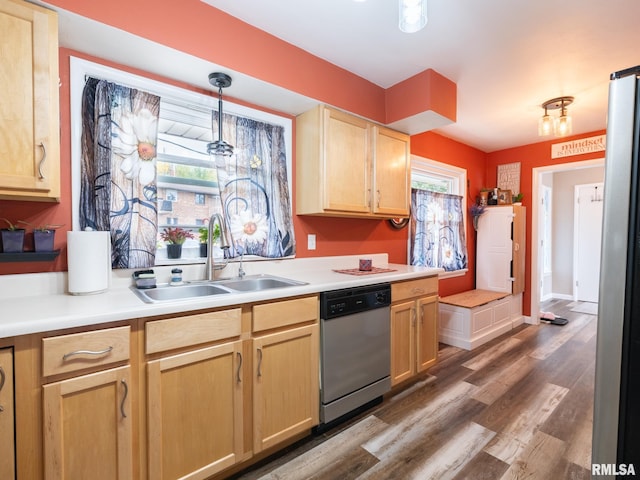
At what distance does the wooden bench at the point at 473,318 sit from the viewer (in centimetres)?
332

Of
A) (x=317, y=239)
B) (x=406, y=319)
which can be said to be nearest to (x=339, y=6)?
(x=317, y=239)

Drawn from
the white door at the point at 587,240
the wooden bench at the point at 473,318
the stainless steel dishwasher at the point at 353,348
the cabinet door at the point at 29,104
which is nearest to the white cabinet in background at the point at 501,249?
the wooden bench at the point at 473,318

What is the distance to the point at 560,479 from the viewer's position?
1.55 m

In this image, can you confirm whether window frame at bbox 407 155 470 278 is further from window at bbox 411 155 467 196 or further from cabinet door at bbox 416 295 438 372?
cabinet door at bbox 416 295 438 372

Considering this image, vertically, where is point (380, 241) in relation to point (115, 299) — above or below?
above

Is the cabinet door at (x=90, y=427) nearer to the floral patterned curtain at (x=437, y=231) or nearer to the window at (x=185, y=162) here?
the window at (x=185, y=162)

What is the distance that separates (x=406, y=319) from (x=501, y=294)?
2.30m

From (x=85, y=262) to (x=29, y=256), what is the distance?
246 mm

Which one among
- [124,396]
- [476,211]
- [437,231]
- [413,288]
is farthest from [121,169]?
[476,211]

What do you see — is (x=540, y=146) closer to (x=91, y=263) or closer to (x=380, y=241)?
(x=380, y=241)

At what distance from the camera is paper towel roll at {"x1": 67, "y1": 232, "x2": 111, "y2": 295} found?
4.77ft

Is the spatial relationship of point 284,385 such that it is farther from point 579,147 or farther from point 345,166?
point 579,147

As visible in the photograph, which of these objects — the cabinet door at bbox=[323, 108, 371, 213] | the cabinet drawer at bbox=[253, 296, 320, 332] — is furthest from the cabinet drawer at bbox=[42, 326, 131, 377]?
the cabinet door at bbox=[323, 108, 371, 213]

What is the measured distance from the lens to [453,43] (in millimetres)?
2064
